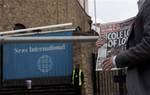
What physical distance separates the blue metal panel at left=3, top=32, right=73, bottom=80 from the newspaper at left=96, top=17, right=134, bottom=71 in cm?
1041

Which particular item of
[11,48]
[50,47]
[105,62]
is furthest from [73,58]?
[105,62]

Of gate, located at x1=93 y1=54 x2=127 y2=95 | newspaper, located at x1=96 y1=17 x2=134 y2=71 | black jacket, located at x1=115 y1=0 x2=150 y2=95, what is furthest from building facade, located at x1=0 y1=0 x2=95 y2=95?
black jacket, located at x1=115 y1=0 x2=150 y2=95

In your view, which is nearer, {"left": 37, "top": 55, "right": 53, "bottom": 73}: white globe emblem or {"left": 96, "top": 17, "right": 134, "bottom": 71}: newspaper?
{"left": 96, "top": 17, "right": 134, "bottom": 71}: newspaper

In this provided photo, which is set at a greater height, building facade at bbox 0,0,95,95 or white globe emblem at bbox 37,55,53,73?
building facade at bbox 0,0,95,95

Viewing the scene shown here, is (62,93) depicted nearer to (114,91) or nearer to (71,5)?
(114,91)

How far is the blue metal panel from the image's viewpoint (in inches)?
1001

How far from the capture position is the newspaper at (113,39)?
5564 millimetres

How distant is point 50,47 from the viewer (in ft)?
84.3

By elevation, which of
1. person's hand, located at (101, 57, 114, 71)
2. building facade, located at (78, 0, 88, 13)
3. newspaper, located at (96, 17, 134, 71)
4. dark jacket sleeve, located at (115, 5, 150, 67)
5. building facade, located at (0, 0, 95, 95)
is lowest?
person's hand, located at (101, 57, 114, 71)

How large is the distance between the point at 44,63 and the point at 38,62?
298mm

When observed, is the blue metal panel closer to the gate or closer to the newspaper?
the gate

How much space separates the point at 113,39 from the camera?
35.9ft

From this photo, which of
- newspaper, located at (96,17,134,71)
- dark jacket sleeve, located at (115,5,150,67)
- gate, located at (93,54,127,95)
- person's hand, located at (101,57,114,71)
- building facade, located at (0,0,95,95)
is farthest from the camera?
building facade, located at (0,0,95,95)

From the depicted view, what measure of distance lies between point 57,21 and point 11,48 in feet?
33.4
